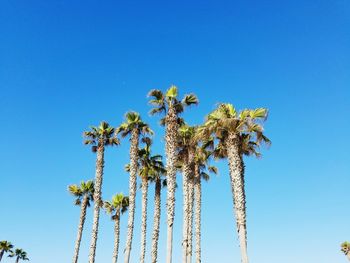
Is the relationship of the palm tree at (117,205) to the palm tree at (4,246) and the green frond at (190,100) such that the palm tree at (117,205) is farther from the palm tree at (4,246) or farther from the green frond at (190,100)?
the palm tree at (4,246)

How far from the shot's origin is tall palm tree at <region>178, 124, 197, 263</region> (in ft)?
98.8

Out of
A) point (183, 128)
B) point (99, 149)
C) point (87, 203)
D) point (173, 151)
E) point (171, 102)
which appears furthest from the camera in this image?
point (87, 203)

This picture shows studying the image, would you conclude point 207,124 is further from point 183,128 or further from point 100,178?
point 100,178

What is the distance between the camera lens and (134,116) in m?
34.5

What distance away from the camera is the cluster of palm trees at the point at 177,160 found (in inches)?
930

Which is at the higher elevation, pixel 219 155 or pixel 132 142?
pixel 132 142

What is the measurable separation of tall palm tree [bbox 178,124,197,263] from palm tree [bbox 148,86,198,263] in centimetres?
285

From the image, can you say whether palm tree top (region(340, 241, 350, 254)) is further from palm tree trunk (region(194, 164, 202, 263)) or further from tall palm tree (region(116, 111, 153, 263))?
tall palm tree (region(116, 111, 153, 263))

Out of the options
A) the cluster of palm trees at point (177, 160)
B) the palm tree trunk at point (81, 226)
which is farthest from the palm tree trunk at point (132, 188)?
the palm tree trunk at point (81, 226)

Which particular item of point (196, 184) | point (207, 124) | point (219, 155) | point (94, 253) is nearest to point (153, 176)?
point (196, 184)

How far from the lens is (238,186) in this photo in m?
21.8

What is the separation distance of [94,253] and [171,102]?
16601 millimetres

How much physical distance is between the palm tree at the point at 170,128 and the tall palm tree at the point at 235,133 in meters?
3.64

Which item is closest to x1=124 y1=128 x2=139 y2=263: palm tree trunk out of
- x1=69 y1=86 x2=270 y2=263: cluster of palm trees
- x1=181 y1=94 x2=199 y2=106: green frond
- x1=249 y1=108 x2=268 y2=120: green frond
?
x1=69 y1=86 x2=270 y2=263: cluster of palm trees
